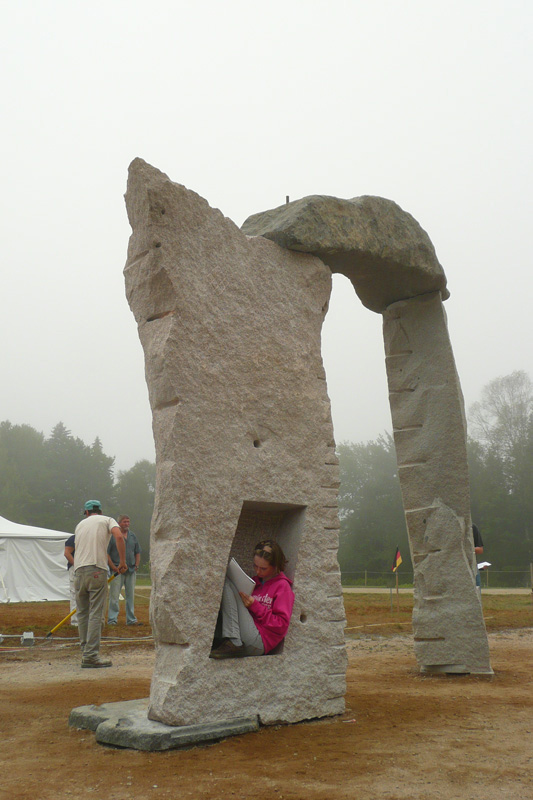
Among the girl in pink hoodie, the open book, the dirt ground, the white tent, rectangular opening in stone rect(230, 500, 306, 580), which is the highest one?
the white tent

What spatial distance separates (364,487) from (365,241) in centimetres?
3297

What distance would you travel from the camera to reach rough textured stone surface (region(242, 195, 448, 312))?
5.03 metres

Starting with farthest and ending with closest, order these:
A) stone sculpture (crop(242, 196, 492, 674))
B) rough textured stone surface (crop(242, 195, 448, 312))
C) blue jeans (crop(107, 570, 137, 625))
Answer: blue jeans (crop(107, 570, 137, 625))
stone sculpture (crop(242, 196, 492, 674))
rough textured stone surface (crop(242, 195, 448, 312))

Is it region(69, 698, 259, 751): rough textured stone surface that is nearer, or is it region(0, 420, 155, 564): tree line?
region(69, 698, 259, 751): rough textured stone surface

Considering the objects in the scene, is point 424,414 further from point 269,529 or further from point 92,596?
point 92,596

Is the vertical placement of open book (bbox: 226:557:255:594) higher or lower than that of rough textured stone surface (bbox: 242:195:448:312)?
lower

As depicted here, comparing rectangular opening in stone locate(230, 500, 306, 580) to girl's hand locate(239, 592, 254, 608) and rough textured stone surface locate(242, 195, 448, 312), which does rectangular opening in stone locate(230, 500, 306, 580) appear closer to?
girl's hand locate(239, 592, 254, 608)

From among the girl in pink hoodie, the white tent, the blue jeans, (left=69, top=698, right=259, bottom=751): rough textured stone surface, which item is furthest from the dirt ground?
the white tent

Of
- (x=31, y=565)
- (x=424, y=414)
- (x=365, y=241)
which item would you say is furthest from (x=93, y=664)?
(x=31, y=565)

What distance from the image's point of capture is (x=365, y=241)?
5.49 m

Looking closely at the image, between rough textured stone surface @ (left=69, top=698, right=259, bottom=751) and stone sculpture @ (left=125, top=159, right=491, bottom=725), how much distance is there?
0.24 ft

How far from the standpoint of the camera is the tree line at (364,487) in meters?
29.7

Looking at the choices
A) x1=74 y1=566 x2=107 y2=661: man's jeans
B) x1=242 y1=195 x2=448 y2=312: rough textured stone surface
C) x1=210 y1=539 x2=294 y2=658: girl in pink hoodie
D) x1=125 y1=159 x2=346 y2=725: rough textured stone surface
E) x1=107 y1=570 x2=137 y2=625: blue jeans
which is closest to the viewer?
x1=125 y1=159 x2=346 y2=725: rough textured stone surface

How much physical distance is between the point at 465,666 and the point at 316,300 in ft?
11.1
